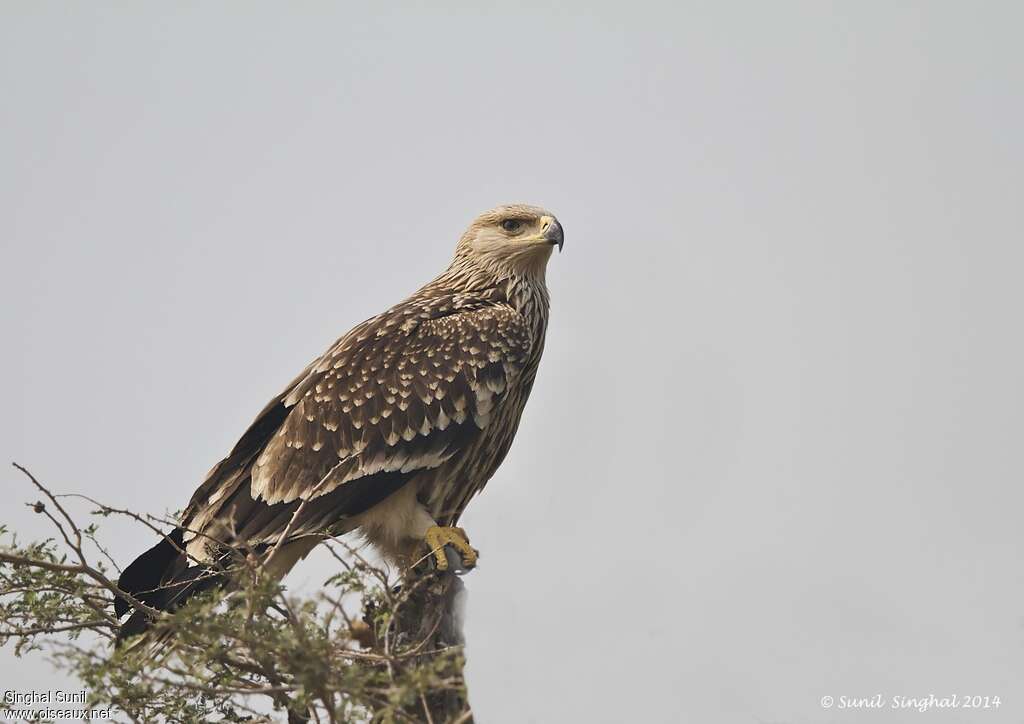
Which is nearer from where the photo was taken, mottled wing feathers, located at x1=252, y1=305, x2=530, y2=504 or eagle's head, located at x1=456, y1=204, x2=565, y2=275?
mottled wing feathers, located at x1=252, y1=305, x2=530, y2=504

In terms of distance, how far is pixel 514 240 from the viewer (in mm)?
7574

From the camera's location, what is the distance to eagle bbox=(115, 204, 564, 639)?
6.37 m

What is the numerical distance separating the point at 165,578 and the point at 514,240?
297cm

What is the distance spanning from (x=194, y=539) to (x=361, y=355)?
1.56 meters

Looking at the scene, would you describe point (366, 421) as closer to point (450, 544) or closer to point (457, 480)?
point (457, 480)

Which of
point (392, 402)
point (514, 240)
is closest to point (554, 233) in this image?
point (514, 240)

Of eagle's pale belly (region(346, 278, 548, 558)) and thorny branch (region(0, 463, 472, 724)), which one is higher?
eagle's pale belly (region(346, 278, 548, 558))

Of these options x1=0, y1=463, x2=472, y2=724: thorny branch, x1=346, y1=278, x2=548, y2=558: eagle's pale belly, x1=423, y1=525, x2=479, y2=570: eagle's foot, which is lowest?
x1=0, y1=463, x2=472, y2=724: thorny branch

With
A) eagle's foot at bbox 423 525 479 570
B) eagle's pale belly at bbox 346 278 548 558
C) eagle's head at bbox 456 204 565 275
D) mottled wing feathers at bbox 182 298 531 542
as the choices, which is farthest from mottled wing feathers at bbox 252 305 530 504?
eagle's head at bbox 456 204 565 275

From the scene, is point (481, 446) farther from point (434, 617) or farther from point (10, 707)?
point (10, 707)

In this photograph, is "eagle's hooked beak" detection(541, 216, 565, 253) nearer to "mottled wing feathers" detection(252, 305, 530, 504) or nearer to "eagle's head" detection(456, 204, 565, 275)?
"eagle's head" detection(456, 204, 565, 275)

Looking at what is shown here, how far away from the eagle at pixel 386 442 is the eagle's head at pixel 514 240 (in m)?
0.17

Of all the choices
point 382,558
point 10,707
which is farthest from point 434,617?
point 10,707

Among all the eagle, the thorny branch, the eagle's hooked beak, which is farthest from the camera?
the eagle's hooked beak
